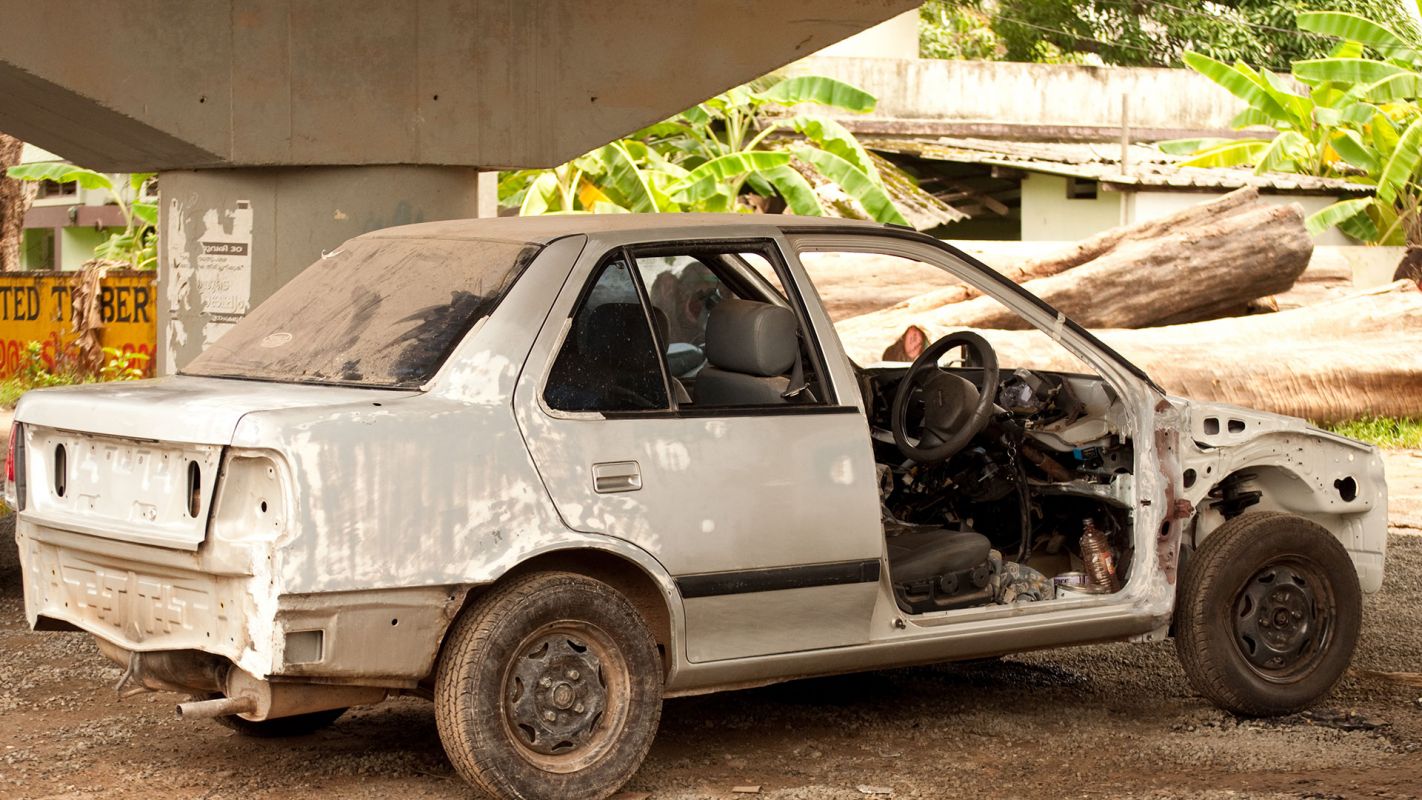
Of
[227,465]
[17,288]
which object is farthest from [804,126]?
[227,465]

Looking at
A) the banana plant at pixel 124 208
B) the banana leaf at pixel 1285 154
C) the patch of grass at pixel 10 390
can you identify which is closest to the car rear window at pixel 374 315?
the banana plant at pixel 124 208

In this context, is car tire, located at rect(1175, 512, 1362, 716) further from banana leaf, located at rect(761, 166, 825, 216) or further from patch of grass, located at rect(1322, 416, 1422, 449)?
banana leaf, located at rect(761, 166, 825, 216)

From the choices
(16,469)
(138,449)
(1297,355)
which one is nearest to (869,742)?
(138,449)

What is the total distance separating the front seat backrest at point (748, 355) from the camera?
17.3 ft

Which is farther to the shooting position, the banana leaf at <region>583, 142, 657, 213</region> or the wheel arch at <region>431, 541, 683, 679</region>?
the banana leaf at <region>583, 142, 657, 213</region>

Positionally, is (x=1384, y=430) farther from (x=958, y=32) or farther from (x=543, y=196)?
(x=958, y=32)

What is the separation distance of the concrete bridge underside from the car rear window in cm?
307

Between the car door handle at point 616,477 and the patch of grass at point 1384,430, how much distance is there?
33.2ft

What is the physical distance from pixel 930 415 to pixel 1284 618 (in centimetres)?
141

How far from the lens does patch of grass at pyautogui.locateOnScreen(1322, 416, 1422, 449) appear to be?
1370 cm

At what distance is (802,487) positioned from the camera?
5137mm

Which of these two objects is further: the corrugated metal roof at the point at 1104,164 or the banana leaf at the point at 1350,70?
the corrugated metal roof at the point at 1104,164

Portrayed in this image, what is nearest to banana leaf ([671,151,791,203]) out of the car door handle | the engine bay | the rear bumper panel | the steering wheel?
the engine bay

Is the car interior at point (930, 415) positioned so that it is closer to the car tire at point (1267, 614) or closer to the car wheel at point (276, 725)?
the car tire at point (1267, 614)
